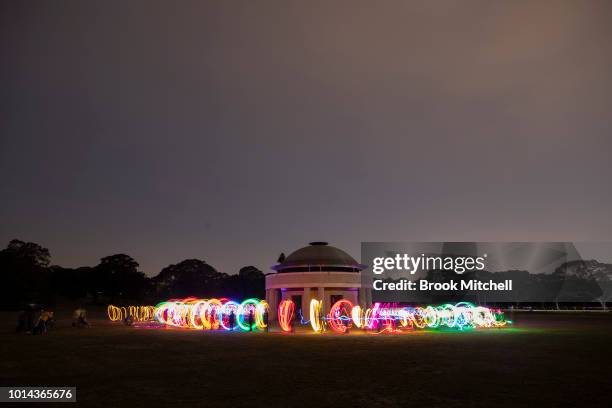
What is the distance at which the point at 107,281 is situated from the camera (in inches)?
4183

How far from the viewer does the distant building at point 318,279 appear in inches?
2158

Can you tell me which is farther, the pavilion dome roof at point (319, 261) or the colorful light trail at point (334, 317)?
the pavilion dome roof at point (319, 261)

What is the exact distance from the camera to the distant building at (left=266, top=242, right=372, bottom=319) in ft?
180

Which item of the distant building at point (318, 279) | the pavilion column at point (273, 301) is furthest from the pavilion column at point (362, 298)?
the pavilion column at point (273, 301)

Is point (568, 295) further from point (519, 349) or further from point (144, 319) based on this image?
point (519, 349)

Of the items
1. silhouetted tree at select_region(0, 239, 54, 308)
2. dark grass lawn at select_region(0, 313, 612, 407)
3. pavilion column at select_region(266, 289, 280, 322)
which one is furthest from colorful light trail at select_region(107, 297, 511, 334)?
silhouetted tree at select_region(0, 239, 54, 308)

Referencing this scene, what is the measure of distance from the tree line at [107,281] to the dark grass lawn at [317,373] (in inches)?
2509

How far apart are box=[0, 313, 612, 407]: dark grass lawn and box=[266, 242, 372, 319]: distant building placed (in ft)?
91.5

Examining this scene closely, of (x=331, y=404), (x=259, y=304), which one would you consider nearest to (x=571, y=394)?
(x=331, y=404)

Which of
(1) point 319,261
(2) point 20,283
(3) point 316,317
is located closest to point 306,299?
(1) point 319,261

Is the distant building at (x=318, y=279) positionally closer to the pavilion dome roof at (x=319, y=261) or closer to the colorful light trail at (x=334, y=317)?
the pavilion dome roof at (x=319, y=261)

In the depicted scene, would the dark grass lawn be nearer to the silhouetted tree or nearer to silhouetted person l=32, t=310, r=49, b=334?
silhouetted person l=32, t=310, r=49, b=334

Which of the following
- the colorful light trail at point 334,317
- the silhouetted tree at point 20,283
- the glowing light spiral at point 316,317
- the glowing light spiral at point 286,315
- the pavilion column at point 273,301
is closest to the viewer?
the glowing light spiral at point 316,317

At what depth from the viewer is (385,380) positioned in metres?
15.2
